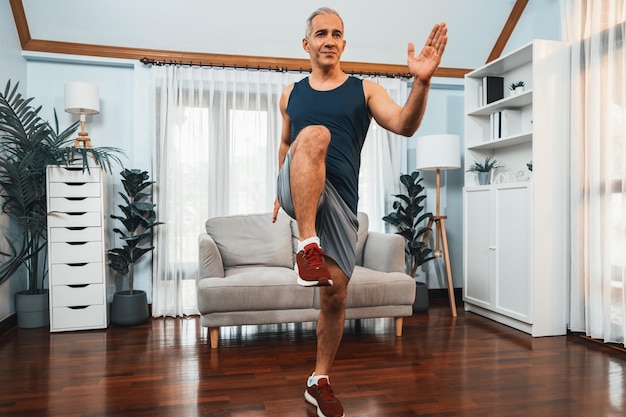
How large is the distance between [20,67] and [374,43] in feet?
10.2

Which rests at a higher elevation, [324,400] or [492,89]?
[492,89]

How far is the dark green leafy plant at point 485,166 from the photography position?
13.6ft

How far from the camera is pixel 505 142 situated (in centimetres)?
404

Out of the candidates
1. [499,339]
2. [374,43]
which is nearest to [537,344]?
[499,339]

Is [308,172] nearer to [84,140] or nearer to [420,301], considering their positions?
[84,140]

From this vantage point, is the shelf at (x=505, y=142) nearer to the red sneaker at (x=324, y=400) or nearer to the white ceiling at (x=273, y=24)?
the white ceiling at (x=273, y=24)

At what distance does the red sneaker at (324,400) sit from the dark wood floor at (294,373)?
0.07 meters

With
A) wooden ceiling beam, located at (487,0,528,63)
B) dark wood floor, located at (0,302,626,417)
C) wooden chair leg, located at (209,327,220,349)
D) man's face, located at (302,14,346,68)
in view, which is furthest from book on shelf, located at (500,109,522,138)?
wooden chair leg, located at (209,327,220,349)

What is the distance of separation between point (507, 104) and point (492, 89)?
9.3 inches

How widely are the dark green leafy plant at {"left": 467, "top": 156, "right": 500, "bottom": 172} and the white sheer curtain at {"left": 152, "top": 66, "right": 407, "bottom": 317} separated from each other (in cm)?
179

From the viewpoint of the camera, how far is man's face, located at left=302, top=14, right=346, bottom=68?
75.0 inches

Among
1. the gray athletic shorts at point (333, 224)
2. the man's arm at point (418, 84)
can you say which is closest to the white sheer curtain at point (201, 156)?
the gray athletic shorts at point (333, 224)

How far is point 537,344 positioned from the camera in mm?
3227

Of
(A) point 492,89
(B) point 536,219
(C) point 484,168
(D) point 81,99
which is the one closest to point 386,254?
(B) point 536,219
